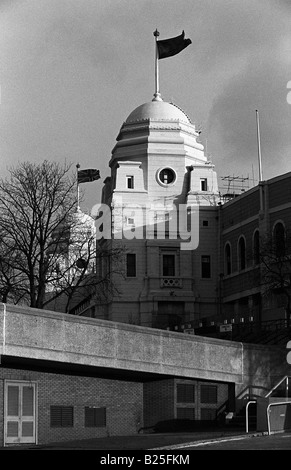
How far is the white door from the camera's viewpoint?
32562mm

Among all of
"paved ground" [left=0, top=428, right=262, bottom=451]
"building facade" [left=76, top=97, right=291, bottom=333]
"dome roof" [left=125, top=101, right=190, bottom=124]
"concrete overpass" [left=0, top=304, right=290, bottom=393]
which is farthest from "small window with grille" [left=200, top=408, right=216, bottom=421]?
"dome roof" [left=125, top=101, right=190, bottom=124]

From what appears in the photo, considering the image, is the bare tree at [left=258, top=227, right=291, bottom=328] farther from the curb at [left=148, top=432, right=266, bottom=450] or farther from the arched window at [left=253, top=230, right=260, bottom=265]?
the curb at [left=148, top=432, right=266, bottom=450]

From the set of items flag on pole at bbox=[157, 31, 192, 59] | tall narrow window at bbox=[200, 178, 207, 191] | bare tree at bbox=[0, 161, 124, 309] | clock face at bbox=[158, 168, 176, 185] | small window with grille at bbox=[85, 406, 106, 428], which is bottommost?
small window with grille at bbox=[85, 406, 106, 428]

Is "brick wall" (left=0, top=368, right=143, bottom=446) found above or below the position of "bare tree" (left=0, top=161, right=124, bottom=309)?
below

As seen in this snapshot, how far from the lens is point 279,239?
64938mm

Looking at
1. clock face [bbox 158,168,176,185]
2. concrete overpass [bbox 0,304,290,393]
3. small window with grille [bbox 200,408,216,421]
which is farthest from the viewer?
clock face [bbox 158,168,176,185]

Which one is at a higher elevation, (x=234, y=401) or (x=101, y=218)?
(x=101, y=218)

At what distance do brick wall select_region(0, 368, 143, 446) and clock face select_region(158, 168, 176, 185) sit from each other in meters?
43.8

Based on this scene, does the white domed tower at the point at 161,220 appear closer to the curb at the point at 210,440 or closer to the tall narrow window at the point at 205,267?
the tall narrow window at the point at 205,267

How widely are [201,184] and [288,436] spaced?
52083 mm

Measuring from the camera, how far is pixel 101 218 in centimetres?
7844
